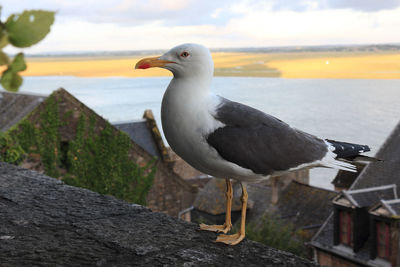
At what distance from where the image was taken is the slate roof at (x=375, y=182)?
17953mm

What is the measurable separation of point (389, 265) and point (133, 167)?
9.22 meters

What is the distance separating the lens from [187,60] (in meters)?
2.57

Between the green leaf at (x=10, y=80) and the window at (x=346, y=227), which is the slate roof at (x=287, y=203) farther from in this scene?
the green leaf at (x=10, y=80)

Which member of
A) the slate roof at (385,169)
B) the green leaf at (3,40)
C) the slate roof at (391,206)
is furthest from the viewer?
the slate roof at (385,169)

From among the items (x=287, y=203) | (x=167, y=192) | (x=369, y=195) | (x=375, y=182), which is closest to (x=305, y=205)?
(x=287, y=203)

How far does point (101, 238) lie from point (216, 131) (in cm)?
78

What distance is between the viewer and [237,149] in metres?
2.51

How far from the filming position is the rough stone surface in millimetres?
2270

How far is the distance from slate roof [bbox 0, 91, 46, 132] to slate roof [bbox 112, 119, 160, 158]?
332cm

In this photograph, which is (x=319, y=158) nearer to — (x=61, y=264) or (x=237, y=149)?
(x=237, y=149)

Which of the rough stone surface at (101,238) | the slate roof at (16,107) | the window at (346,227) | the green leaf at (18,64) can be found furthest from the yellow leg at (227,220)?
the slate roof at (16,107)

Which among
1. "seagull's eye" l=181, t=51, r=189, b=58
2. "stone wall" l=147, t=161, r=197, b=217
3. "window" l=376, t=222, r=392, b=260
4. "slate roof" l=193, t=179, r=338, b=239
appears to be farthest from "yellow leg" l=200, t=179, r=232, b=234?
"slate roof" l=193, t=179, r=338, b=239

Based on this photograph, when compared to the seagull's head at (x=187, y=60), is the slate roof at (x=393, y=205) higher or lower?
lower

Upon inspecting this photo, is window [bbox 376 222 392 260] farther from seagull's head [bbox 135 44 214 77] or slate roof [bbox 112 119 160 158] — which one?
seagull's head [bbox 135 44 214 77]
